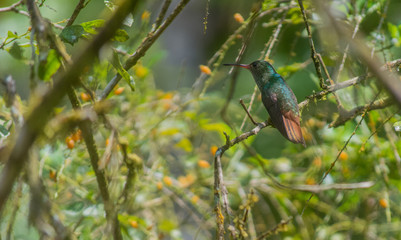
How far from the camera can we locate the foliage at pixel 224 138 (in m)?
1.69

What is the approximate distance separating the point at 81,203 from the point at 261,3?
125 centimetres

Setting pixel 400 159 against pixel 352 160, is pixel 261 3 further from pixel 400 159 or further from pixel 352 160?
pixel 352 160

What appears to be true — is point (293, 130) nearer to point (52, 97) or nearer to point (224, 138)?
point (224, 138)

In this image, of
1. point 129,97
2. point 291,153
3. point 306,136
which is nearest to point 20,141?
point 129,97

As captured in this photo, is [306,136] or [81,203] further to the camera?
[306,136]

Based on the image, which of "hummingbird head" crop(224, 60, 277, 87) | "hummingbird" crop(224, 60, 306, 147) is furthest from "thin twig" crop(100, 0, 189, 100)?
"hummingbird head" crop(224, 60, 277, 87)

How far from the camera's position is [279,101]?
251 cm

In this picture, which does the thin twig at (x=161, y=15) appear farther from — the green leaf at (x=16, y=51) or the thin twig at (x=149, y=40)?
the green leaf at (x=16, y=51)

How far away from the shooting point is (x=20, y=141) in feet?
2.59

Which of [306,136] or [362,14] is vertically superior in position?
[362,14]

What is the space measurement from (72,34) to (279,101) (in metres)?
1.36

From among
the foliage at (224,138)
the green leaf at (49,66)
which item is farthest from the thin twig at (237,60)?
the green leaf at (49,66)

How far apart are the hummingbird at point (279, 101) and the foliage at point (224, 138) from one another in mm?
82

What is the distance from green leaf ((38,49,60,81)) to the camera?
1245mm
